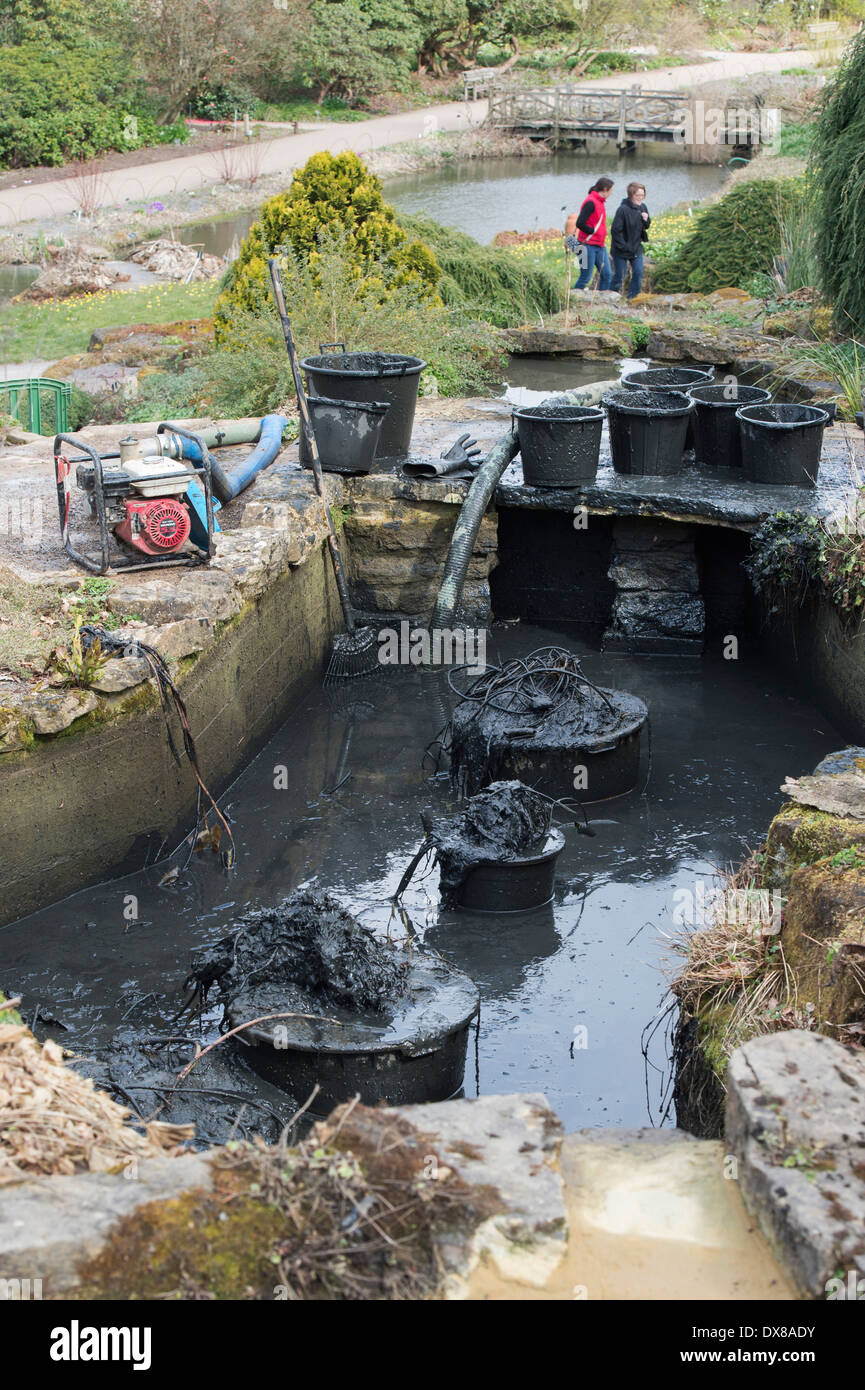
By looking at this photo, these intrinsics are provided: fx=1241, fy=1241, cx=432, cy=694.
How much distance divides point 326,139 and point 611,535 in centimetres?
2314

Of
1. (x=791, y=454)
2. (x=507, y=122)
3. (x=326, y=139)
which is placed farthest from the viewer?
(x=507, y=122)

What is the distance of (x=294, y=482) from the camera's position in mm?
8383

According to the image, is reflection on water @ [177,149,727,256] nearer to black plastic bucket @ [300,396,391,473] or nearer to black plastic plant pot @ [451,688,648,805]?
black plastic bucket @ [300,396,391,473]

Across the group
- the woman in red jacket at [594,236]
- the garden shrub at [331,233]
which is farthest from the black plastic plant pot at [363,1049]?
the woman in red jacket at [594,236]

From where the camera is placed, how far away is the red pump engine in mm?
6707

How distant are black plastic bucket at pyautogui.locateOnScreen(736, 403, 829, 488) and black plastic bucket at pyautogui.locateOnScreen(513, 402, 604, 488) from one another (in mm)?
1016

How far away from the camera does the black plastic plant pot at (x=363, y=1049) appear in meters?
4.27

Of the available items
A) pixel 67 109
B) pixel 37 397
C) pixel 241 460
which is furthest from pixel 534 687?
pixel 67 109

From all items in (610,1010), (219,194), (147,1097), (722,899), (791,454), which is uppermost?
(219,194)

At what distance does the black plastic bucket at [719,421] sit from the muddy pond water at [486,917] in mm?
1562

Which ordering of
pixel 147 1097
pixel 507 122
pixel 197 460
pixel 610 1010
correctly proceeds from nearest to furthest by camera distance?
pixel 147 1097 < pixel 610 1010 < pixel 197 460 < pixel 507 122

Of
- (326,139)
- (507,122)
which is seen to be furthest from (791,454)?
Result: (507,122)

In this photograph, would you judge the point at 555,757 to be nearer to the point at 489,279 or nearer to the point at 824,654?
the point at 824,654

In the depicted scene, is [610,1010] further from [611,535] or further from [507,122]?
[507,122]
